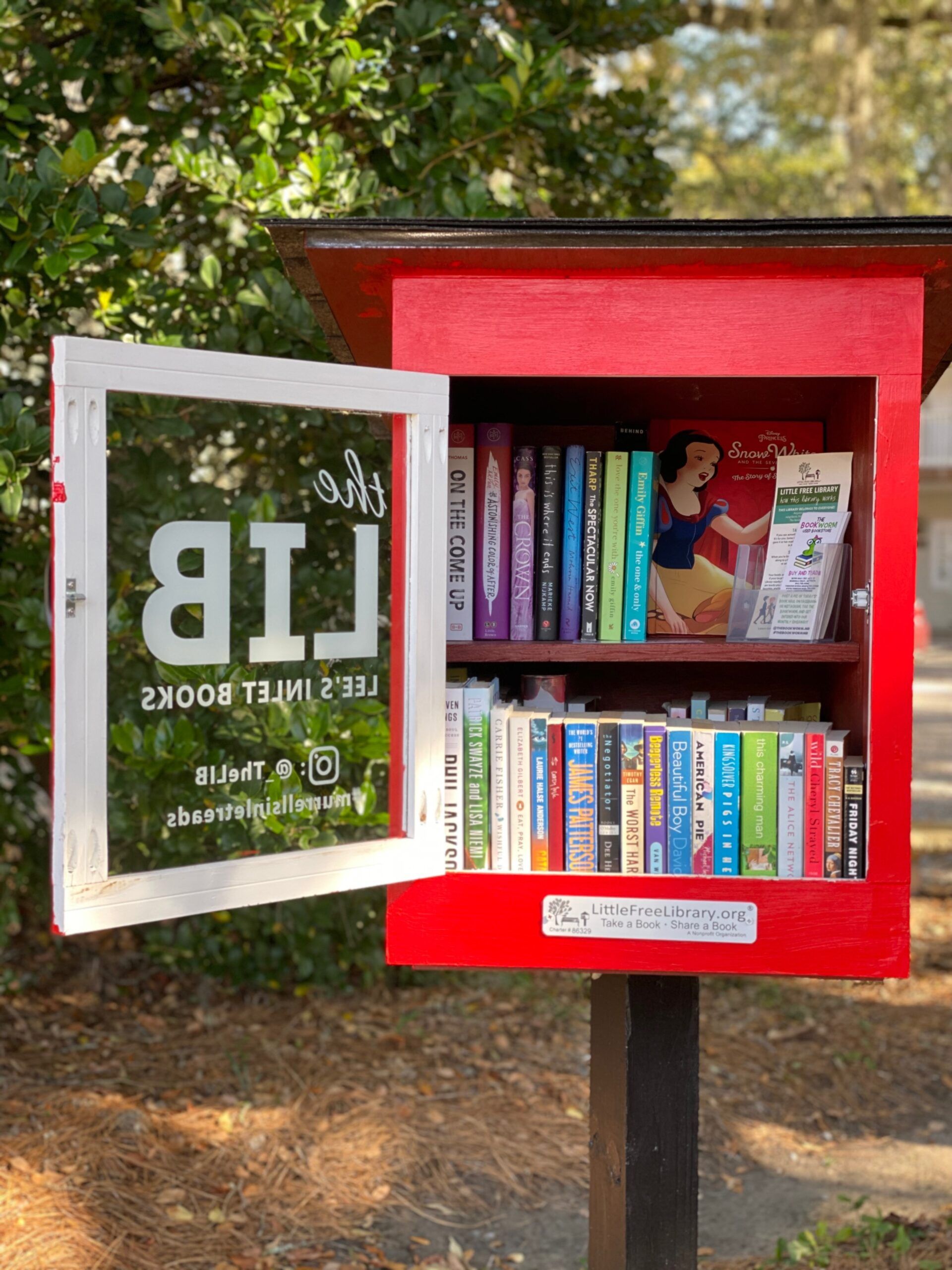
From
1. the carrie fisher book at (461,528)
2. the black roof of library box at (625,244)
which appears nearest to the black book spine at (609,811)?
the carrie fisher book at (461,528)

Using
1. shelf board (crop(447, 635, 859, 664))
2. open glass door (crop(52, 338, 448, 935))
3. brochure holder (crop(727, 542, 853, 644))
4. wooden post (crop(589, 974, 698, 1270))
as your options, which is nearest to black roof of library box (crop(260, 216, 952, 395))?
open glass door (crop(52, 338, 448, 935))

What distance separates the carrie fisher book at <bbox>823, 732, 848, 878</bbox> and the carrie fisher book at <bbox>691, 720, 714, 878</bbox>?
176mm

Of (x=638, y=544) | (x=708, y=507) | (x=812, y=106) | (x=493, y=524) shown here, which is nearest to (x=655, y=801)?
(x=638, y=544)

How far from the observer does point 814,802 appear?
1862 mm

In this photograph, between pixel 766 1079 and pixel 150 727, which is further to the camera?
pixel 766 1079

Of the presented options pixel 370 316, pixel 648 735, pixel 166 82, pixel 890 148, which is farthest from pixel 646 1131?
pixel 890 148

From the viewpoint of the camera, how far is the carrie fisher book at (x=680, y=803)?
189 centimetres

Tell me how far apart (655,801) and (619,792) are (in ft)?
0.19

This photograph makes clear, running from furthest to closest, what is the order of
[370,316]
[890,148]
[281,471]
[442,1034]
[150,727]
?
[890,148]
[442,1034]
[281,471]
[150,727]
[370,316]

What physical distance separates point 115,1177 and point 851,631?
231 centimetres

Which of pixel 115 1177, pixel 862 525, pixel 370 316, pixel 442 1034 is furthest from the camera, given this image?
pixel 442 1034

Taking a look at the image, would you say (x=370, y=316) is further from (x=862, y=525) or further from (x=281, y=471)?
(x=281, y=471)

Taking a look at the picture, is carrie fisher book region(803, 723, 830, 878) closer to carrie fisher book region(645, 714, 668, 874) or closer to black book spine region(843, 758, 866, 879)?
black book spine region(843, 758, 866, 879)

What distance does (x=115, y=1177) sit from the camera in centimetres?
301
